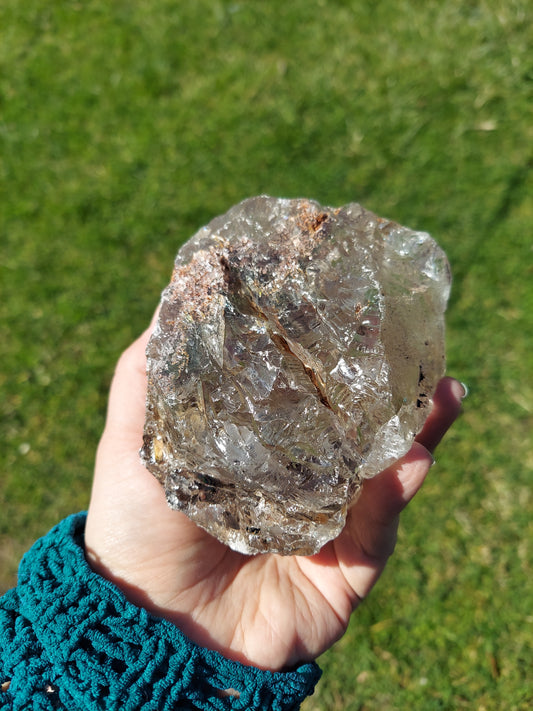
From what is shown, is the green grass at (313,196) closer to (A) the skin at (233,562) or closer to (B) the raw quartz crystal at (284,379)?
(A) the skin at (233,562)

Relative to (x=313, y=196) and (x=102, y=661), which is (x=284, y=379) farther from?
(x=313, y=196)

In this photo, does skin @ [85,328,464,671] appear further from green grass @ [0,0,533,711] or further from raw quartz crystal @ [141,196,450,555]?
green grass @ [0,0,533,711]

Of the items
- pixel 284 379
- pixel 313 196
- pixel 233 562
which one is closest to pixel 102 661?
pixel 233 562

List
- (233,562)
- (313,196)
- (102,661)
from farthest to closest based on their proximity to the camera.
A: (313,196) → (233,562) → (102,661)

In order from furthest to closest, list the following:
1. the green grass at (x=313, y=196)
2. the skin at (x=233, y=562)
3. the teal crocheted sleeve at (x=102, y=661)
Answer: the green grass at (x=313, y=196), the skin at (x=233, y=562), the teal crocheted sleeve at (x=102, y=661)

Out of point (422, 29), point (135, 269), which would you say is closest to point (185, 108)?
point (135, 269)

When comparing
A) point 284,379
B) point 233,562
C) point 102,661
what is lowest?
point 233,562

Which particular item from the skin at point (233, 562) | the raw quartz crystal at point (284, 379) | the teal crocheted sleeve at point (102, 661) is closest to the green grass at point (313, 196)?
the skin at point (233, 562)

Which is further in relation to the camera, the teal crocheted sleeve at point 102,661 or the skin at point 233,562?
the skin at point 233,562
